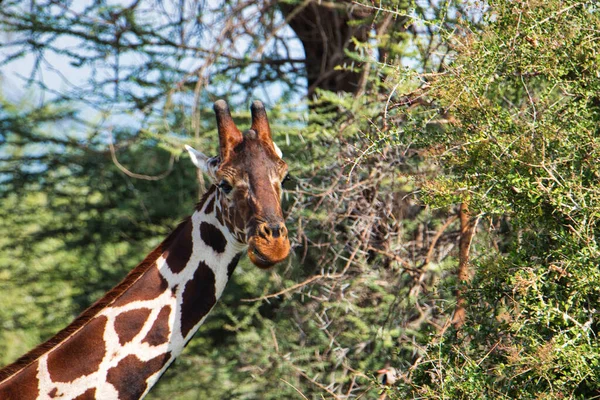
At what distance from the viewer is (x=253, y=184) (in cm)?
377

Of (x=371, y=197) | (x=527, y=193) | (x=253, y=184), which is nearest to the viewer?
(x=527, y=193)

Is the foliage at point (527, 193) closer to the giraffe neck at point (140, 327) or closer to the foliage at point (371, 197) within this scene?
the foliage at point (371, 197)

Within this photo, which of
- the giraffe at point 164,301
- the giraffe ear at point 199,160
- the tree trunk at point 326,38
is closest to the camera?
the giraffe at point 164,301

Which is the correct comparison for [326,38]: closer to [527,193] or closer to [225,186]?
[225,186]

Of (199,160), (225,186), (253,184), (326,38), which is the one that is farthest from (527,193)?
(326,38)

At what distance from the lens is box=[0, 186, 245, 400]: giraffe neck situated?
12.6 ft

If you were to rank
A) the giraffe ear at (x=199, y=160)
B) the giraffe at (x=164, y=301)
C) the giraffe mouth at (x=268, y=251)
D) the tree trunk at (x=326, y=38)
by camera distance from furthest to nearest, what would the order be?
the tree trunk at (x=326, y=38) → the giraffe ear at (x=199, y=160) → the giraffe at (x=164, y=301) → the giraffe mouth at (x=268, y=251)

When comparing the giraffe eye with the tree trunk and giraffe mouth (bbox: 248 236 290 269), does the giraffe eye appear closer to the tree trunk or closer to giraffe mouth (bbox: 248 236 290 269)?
giraffe mouth (bbox: 248 236 290 269)

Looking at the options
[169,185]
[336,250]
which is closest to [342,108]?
[336,250]

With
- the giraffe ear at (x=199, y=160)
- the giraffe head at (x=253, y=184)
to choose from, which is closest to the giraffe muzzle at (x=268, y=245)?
the giraffe head at (x=253, y=184)

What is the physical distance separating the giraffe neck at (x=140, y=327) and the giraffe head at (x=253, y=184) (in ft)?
0.46

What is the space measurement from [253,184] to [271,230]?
0.28 meters

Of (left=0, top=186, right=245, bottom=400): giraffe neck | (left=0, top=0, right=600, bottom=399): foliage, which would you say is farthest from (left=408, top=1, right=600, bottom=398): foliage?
(left=0, top=186, right=245, bottom=400): giraffe neck

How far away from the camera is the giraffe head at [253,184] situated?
11.8ft
